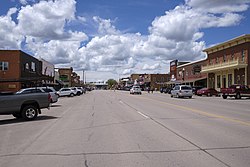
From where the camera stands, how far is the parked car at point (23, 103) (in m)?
15.7

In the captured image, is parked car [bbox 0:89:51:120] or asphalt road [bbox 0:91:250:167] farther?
parked car [bbox 0:89:51:120]

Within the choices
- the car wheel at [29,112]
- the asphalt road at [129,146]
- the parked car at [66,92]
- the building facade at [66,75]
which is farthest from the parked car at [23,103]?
the building facade at [66,75]

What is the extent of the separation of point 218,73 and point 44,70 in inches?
1517

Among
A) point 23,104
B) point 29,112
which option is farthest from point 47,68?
point 23,104

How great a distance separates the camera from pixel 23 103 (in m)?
16.4

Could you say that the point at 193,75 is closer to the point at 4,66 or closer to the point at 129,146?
the point at 4,66

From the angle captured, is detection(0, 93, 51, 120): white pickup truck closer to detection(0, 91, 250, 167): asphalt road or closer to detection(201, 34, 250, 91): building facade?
detection(0, 91, 250, 167): asphalt road

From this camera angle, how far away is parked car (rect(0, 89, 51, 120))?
51.5 ft

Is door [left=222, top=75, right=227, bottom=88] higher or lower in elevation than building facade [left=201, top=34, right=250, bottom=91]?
lower

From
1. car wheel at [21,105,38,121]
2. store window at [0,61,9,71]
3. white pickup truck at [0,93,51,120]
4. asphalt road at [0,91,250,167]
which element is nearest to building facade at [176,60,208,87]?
store window at [0,61,9,71]

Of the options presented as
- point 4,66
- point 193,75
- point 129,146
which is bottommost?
point 129,146

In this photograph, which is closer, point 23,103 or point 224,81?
point 23,103

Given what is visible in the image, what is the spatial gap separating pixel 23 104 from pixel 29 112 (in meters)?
0.55

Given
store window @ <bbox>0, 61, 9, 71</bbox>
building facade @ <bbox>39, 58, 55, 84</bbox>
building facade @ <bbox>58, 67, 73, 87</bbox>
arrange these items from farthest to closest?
1. building facade @ <bbox>58, 67, 73, 87</bbox>
2. building facade @ <bbox>39, 58, 55, 84</bbox>
3. store window @ <bbox>0, 61, 9, 71</bbox>
